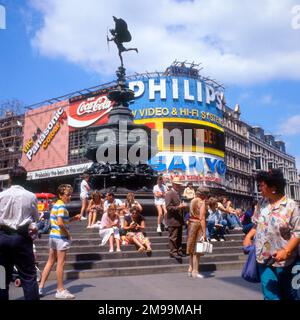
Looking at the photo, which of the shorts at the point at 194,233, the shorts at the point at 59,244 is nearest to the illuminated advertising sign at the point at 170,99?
the shorts at the point at 194,233

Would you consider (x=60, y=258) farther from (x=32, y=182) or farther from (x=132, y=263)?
(x=32, y=182)

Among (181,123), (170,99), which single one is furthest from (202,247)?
(170,99)

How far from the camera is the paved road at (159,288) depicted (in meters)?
5.65

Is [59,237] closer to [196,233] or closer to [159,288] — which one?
[159,288]

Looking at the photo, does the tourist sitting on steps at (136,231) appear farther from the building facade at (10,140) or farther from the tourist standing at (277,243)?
the building facade at (10,140)

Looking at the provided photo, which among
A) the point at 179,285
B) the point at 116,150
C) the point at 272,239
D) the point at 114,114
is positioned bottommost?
the point at 179,285

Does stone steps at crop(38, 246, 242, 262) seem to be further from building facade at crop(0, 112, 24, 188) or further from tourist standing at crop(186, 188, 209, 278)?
building facade at crop(0, 112, 24, 188)

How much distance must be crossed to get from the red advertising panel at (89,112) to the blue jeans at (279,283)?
124 ft

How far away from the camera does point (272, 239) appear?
11.6 ft

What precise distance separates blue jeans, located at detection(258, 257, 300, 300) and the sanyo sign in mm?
39297

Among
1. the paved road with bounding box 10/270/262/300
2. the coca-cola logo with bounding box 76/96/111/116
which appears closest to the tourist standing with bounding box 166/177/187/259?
the paved road with bounding box 10/270/262/300

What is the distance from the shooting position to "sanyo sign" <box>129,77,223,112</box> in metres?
42.2

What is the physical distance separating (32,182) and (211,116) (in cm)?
2474
